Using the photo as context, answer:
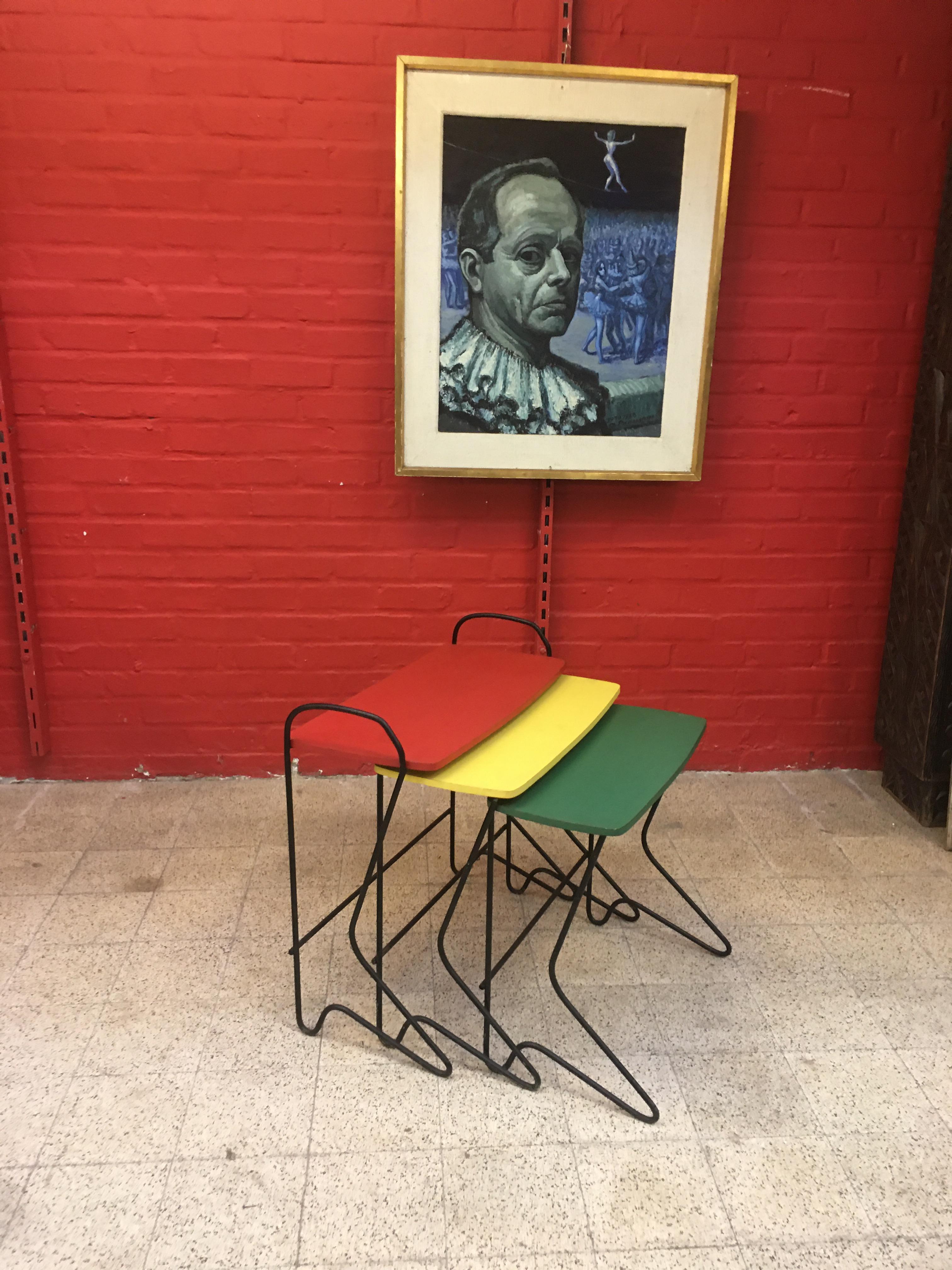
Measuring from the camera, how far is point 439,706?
1812mm

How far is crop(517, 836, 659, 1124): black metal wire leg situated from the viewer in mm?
1644

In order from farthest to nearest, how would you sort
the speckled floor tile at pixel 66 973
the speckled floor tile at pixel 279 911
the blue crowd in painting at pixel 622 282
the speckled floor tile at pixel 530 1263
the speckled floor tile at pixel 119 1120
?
the blue crowd in painting at pixel 622 282
the speckled floor tile at pixel 279 911
the speckled floor tile at pixel 66 973
the speckled floor tile at pixel 119 1120
the speckled floor tile at pixel 530 1263

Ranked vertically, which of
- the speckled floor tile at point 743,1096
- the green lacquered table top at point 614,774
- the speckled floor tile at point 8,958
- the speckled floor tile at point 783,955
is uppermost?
the green lacquered table top at point 614,774

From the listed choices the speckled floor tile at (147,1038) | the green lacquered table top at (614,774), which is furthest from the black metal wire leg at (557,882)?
the speckled floor tile at (147,1038)

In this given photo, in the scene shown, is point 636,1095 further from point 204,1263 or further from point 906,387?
point 906,387

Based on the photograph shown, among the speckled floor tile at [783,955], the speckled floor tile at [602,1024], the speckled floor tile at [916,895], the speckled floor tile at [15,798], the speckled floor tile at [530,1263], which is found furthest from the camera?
the speckled floor tile at [15,798]

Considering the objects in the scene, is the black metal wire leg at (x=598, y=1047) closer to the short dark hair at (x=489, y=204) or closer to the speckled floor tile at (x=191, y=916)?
the speckled floor tile at (x=191, y=916)

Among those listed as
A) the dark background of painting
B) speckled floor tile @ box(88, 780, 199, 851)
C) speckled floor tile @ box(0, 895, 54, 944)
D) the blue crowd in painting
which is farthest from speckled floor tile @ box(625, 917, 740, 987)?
the dark background of painting

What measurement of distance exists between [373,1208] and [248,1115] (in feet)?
0.97

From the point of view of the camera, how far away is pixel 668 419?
2.58 metres

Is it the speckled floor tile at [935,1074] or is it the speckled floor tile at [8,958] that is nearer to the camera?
the speckled floor tile at [935,1074]

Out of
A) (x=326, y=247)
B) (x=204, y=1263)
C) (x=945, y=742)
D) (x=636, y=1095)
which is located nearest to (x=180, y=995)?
(x=204, y=1263)

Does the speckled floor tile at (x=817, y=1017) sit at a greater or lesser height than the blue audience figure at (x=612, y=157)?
lesser

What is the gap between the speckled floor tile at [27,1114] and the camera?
1541 mm
